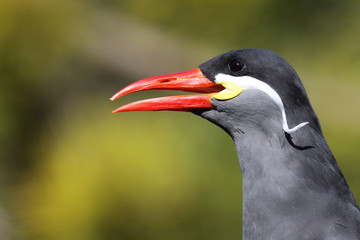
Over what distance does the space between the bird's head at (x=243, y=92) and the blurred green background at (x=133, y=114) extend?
7.60 feet

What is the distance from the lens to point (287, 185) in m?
3.26

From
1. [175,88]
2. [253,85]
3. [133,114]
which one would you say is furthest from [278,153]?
[133,114]

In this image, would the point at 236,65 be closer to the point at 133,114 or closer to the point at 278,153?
the point at 278,153

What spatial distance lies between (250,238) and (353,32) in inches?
231

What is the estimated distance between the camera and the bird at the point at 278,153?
319 centimetres

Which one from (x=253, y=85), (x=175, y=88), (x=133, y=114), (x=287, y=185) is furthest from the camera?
(x=133, y=114)

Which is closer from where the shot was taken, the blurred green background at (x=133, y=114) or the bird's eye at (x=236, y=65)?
the bird's eye at (x=236, y=65)

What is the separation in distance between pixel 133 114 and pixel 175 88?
3873 mm

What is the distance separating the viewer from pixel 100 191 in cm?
675

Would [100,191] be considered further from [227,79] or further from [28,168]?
[227,79]

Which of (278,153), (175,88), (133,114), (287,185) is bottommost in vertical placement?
(287,185)

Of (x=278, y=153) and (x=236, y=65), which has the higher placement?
(x=236, y=65)

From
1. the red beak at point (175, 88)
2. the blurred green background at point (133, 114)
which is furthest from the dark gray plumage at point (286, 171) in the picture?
the blurred green background at point (133, 114)

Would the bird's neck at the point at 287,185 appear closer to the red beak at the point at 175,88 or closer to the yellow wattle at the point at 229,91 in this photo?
the yellow wattle at the point at 229,91
